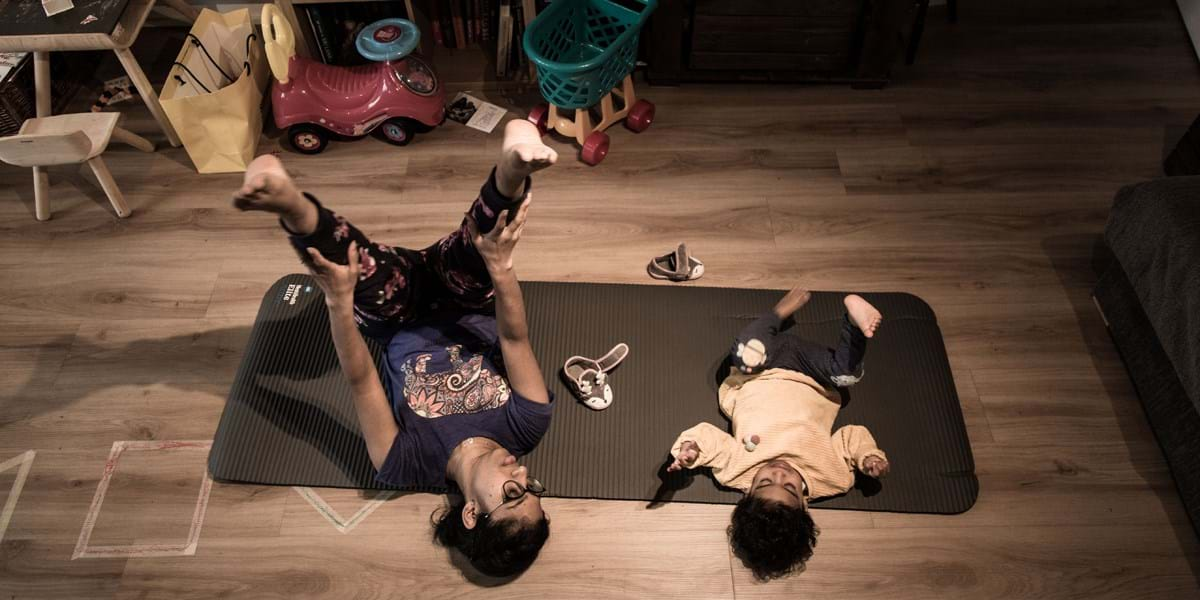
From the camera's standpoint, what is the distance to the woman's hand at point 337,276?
1.28m

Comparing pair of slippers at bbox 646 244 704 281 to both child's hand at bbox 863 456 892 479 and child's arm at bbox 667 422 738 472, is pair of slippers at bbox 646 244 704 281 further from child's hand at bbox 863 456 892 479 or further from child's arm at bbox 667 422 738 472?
child's hand at bbox 863 456 892 479

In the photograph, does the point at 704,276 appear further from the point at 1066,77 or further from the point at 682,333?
the point at 1066,77

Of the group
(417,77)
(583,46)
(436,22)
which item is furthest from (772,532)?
(436,22)

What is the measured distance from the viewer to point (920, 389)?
1910mm

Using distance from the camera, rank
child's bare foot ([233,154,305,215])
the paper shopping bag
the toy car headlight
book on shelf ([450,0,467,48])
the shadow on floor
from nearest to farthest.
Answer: child's bare foot ([233,154,305,215]) → the shadow on floor → the paper shopping bag → the toy car headlight → book on shelf ([450,0,467,48])

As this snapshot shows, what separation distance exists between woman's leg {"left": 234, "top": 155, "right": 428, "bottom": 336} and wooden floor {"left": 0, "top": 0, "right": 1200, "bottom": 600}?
516mm

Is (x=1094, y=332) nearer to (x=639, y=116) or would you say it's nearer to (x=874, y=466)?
(x=874, y=466)

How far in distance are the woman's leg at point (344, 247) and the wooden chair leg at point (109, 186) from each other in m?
1.10

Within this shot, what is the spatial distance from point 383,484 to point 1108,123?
279cm

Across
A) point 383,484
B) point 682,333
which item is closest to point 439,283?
point 383,484

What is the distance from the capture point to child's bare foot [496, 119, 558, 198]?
1211mm

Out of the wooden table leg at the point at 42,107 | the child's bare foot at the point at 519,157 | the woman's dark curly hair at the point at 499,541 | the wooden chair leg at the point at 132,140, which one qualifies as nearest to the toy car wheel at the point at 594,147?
the child's bare foot at the point at 519,157

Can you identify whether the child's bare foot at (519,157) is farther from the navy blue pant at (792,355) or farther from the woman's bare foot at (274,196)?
the navy blue pant at (792,355)

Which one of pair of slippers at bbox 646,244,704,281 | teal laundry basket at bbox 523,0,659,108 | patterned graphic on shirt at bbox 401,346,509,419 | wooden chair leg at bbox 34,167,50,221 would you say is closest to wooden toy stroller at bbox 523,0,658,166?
teal laundry basket at bbox 523,0,659,108
